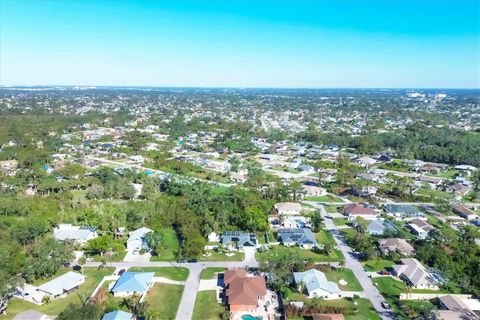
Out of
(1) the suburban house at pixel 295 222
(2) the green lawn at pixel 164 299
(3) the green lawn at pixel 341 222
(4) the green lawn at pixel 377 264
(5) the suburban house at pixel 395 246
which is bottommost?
(2) the green lawn at pixel 164 299

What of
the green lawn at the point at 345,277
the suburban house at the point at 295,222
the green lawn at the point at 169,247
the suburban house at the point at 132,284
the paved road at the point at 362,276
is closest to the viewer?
the paved road at the point at 362,276

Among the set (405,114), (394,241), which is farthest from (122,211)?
(405,114)

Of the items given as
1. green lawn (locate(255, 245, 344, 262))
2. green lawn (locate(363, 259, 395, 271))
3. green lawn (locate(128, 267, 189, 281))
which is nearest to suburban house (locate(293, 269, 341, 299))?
green lawn (locate(255, 245, 344, 262))

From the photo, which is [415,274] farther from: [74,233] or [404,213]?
[74,233]

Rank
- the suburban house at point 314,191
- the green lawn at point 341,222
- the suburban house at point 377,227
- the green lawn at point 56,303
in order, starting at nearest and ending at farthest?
the green lawn at point 56,303 < the suburban house at point 377,227 < the green lawn at point 341,222 < the suburban house at point 314,191

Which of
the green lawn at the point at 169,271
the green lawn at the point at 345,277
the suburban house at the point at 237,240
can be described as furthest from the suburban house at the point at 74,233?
the green lawn at the point at 345,277

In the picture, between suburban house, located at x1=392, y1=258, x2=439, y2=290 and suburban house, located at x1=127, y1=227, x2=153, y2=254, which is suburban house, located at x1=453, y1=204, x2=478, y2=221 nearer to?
suburban house, located at x1=392, y1=258, x2=439, y2=290

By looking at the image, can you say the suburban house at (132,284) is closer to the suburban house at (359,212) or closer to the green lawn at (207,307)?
the green lawn at (207,307)
